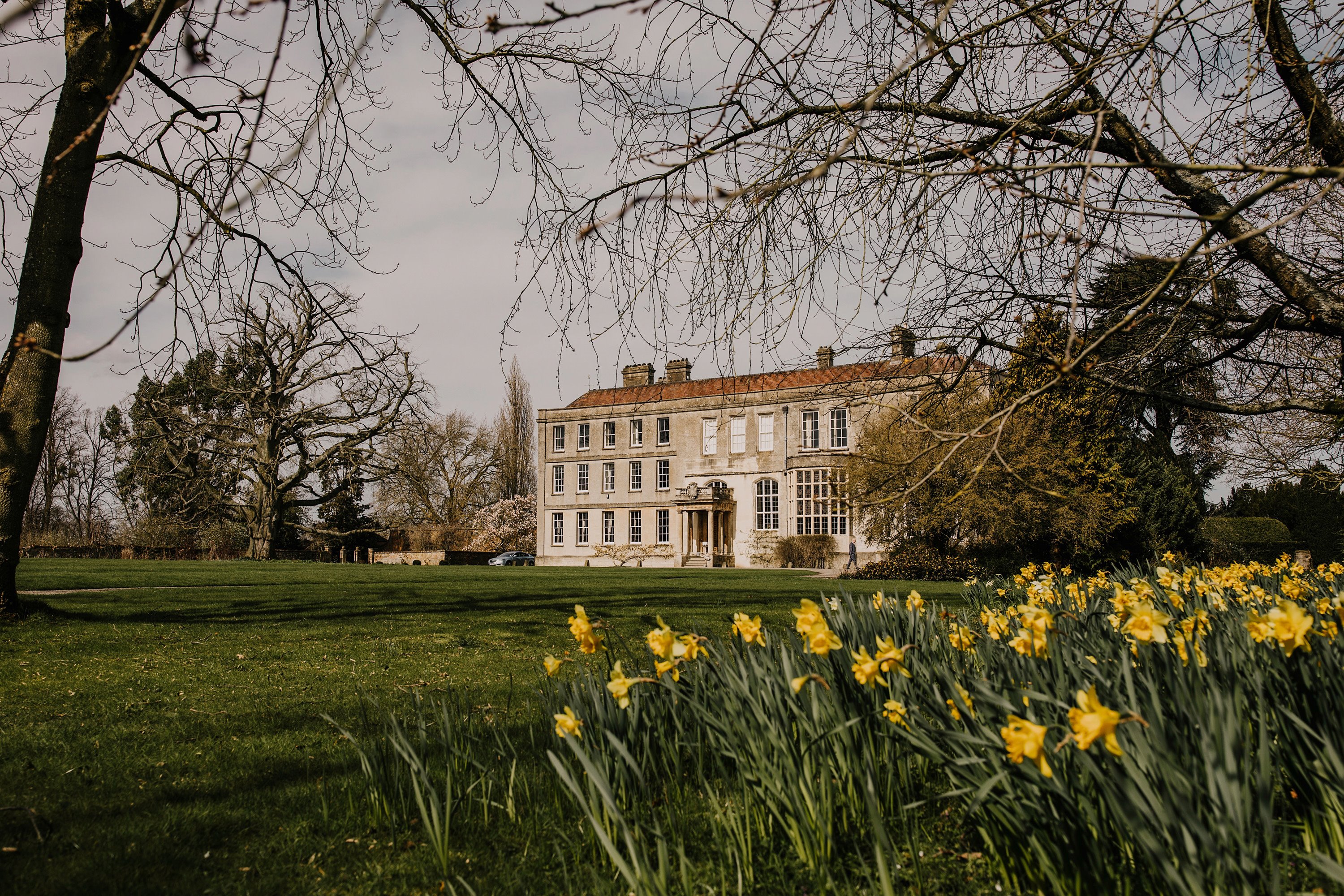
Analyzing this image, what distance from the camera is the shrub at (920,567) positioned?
2339 centimetres

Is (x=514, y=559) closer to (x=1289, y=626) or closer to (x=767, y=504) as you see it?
(x=767, y=504)

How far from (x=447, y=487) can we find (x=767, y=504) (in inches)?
753

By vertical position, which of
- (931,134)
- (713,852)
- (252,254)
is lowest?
(713,852)

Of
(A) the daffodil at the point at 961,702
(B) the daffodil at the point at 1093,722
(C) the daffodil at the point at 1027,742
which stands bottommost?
(A) the daffodil at the point at 961,702

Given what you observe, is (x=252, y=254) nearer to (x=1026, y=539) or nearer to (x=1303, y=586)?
(x=1303, y=586)

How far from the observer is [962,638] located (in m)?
3.03

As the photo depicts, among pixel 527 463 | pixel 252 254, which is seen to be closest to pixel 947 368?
pixel 252 254

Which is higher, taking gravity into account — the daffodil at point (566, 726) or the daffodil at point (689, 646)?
the daffodil at point (689, 646)

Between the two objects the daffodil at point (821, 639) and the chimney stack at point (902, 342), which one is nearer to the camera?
the daffodil at point (821, 639)

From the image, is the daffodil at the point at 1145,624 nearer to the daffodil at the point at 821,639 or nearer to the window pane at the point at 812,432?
the daffodil at the point at 821,639

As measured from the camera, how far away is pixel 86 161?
7.32m

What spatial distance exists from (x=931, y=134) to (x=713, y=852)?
11.2 feet

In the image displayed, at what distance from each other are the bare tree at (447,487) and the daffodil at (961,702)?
4208cm

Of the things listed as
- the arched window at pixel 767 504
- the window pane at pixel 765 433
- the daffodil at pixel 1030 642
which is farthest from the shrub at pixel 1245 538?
the daffodil at pixel 1030 642
